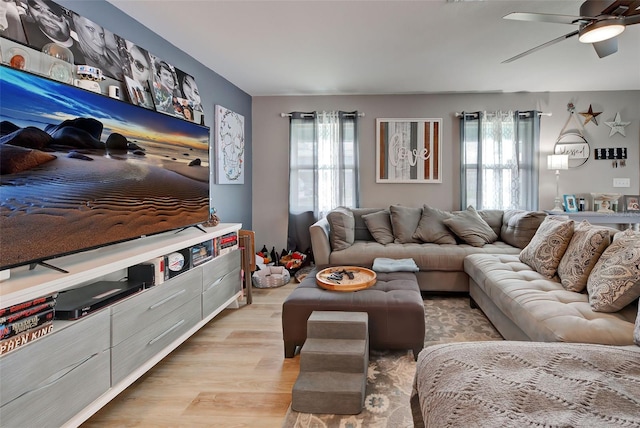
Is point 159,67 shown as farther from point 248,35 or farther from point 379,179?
point 379,179

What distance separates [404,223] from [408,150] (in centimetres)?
122

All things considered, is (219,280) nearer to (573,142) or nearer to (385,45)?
(385,45)

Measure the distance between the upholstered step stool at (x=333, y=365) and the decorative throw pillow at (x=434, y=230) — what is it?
6.65 ft

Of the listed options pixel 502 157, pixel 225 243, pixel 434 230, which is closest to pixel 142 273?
pixel 225 243

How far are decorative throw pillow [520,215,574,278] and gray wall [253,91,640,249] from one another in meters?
2.07

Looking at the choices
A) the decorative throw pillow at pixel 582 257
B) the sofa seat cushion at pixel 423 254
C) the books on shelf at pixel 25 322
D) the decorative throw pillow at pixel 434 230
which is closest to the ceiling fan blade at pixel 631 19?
the decorative throw pillow at pixel 582 257

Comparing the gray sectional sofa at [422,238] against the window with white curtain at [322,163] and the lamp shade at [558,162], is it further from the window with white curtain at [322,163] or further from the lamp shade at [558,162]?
the lamp shade at [558,162]

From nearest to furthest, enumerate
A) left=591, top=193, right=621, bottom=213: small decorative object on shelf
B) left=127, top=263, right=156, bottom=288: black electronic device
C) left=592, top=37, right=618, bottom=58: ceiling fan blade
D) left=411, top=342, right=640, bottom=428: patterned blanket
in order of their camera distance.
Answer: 1. left=411, top=342, right=640, bottom=428: patterned blanket
2. left=127, top=263, right=156, bottom=288: black electronic device
3. left=592, top=37, right=618, bottom=58: ceiling fan blade
4. left=591, top=193, right=621, bottom=213: small decorative object on shelf

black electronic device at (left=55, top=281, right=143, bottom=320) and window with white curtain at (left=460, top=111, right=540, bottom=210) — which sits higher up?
window with white curtain at (left=460, top=111, right=540, bottom=210)

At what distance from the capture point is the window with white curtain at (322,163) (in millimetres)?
4781

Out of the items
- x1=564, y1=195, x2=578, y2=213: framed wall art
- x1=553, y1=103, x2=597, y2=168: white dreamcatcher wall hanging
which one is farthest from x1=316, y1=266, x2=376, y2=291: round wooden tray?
x1=553, y1=103, x2=597, y2=168: white dreamcatcher wall hanging

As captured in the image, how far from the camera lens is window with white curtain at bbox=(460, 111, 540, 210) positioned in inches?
180

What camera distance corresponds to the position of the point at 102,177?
6.16 feet

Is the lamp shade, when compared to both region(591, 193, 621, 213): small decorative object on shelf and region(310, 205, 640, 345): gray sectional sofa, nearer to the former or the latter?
region(591, 193, 621, 213): small decorative object on shelf
